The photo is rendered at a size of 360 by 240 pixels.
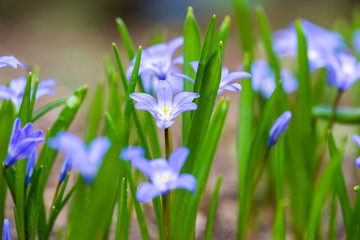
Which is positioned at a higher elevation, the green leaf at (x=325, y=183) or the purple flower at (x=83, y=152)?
the purple flower at (x=83, y=152)

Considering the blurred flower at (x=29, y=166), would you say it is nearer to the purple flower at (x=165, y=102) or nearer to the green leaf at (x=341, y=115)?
the purple flower at (x=165, y=102)

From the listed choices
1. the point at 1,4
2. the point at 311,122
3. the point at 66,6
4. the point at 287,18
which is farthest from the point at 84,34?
the point at 311,122

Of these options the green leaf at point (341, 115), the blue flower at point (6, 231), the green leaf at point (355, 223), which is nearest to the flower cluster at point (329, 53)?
Answer: the green leaf at point (341, 115)

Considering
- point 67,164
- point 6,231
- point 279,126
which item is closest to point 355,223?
point 279,126

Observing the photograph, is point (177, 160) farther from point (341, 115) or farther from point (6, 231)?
point (341, 115)

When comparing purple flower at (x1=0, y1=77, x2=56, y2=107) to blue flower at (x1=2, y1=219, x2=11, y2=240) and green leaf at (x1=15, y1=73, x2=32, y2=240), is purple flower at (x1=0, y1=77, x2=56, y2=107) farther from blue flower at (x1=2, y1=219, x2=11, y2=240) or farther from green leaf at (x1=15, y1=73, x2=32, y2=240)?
blue flower at (x1=2, y1=219, x2=11, y2=240)

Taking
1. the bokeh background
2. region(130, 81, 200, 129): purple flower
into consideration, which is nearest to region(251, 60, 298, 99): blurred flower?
region(130, 81, 200, 129): purple flower
